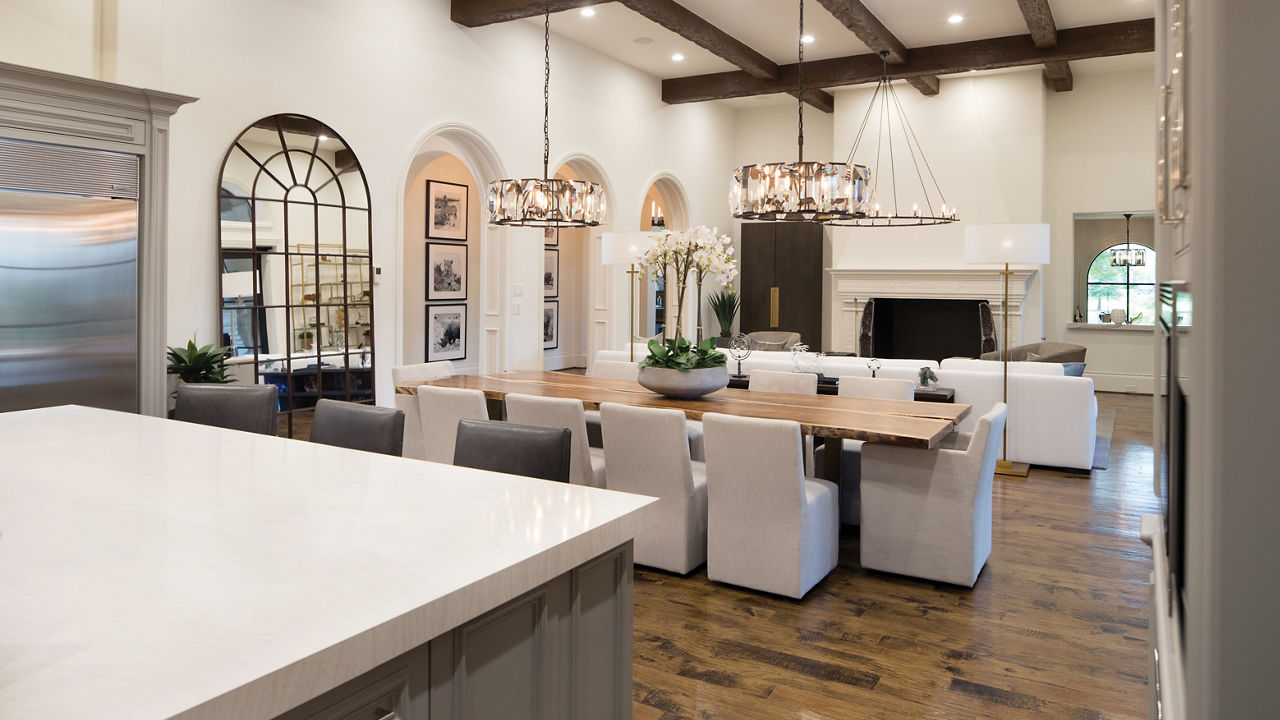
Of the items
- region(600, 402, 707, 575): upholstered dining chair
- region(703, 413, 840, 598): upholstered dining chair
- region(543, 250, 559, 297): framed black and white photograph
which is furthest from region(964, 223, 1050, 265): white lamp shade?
region(543, 250, 559, 297): framed black and white photograph

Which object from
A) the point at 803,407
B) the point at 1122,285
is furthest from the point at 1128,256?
the point at 803,407

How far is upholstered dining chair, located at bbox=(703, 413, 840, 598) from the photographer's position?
10.5 feet

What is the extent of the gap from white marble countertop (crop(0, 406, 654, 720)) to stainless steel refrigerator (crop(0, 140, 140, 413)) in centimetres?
175

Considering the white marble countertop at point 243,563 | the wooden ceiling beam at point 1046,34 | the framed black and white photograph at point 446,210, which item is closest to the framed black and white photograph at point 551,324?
the framed black and white photograph at point 446,210

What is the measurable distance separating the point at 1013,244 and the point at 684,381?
2604 mm

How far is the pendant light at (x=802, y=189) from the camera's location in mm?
4434

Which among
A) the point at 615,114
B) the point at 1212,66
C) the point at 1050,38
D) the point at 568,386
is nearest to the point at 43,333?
the point at 568,386

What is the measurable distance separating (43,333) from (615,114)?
604 centimetres

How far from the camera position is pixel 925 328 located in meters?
10.1

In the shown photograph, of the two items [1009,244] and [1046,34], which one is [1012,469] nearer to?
[1009,244]

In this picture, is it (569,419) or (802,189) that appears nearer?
(569,419)

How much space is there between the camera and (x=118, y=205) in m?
3.99

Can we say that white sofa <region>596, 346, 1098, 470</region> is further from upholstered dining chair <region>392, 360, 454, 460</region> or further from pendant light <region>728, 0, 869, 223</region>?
upholstered dining chair <region>392, 360, 454, 460</region>

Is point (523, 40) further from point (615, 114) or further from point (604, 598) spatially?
point (604, 598)
